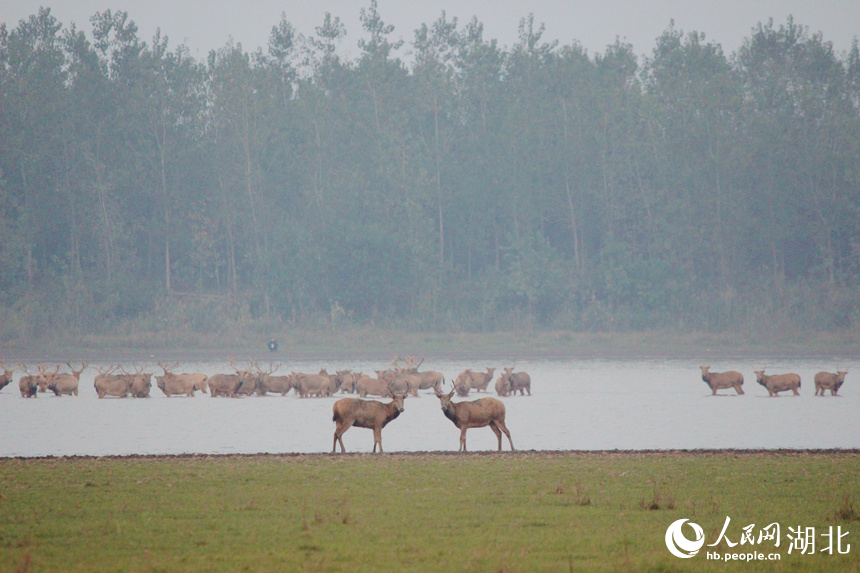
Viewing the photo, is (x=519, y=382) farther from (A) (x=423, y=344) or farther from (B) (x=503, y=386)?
(A) (x=423, y=344)

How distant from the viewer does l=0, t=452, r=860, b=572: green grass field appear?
11.0m

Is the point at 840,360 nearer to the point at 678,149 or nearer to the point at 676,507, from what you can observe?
the point at 678,149

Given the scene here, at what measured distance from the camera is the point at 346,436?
25797 millimetres

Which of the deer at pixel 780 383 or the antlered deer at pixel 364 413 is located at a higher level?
the antlered deer at pixel 364 413

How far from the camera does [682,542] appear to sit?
1169cm

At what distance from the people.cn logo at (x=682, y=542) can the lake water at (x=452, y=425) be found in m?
9.88

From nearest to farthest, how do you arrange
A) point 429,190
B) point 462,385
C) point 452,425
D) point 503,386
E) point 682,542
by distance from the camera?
point 682,542 → point 452,425 → point 462,385 → point 503,386 → point 429,190

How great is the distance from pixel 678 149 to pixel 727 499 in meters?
62.5

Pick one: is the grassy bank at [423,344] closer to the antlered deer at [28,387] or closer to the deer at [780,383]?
the antlered deer at [28,387]

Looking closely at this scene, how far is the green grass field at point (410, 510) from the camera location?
1097cm

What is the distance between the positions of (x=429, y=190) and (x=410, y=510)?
60.9m

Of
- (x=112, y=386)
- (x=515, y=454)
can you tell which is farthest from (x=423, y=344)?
(x=515, y=454)

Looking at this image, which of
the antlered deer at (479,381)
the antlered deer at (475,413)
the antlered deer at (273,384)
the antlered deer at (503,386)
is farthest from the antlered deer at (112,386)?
the antlered deer at (475,413)

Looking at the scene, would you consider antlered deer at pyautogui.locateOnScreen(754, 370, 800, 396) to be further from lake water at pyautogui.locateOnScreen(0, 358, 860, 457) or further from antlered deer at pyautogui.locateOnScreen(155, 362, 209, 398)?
antlered deer at pyautogui.locateOnScreen(155, 362, 209, 398)
